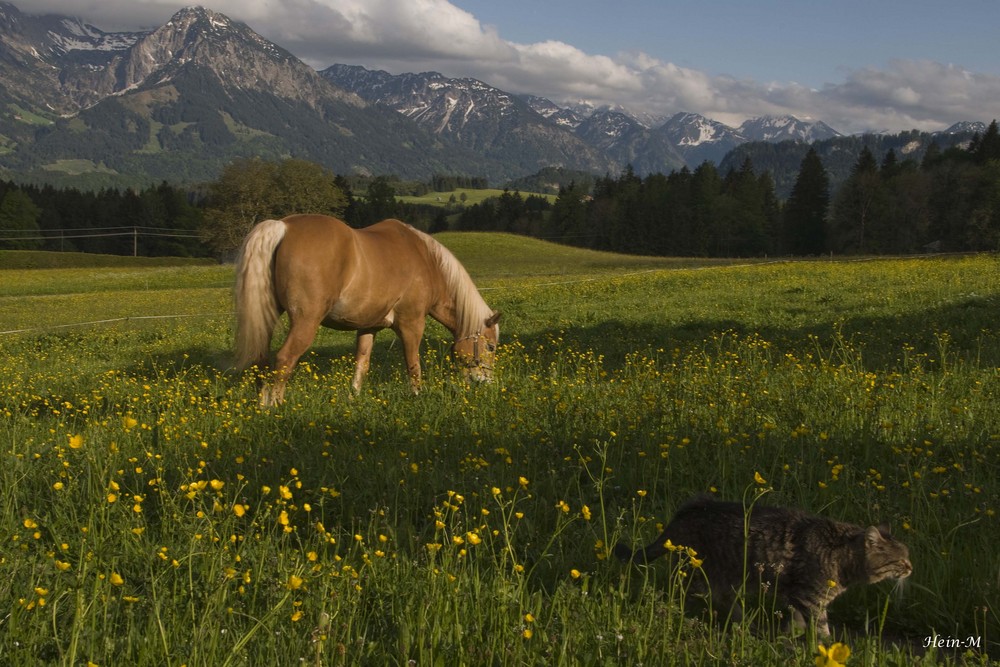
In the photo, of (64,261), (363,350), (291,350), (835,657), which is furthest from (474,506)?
(64,261)

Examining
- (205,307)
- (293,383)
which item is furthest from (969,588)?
(205,307)

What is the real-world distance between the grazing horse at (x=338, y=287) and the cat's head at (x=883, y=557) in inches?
233

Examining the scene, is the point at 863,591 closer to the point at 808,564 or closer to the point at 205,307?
the point at 808,564

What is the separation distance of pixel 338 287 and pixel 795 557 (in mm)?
7002

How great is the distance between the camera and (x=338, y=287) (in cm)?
952

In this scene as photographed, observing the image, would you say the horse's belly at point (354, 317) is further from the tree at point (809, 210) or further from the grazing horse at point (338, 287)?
the tree at point (809, 210)

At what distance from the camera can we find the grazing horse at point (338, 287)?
910 centimetres

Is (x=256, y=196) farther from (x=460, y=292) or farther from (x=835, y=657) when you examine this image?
(x=835, y=657)

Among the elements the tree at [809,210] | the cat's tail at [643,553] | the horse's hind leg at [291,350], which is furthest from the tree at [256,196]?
the cat's tail at [643,553]

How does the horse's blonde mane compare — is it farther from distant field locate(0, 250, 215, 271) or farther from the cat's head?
distant field locate(0, 250, 215, 271)

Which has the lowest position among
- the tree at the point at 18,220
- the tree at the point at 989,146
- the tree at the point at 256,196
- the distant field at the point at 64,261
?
the distant field at the point at 64,261

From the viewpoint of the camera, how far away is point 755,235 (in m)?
106

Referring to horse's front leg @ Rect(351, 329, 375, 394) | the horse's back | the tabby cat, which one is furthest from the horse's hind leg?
the tabby cat

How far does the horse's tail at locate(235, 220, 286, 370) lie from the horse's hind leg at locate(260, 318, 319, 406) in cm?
26
